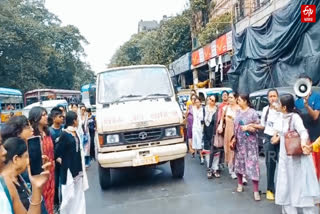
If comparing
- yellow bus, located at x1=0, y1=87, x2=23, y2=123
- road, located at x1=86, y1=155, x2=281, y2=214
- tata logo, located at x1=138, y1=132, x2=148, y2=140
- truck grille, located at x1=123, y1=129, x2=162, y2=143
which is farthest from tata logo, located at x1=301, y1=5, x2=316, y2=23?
yellow bus, located at x1=0, y1=87, x2=23, y2=123

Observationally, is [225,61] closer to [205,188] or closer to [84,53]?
[205,188]

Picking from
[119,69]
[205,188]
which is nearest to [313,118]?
[205,188]

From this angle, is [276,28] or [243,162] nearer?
[243,162]

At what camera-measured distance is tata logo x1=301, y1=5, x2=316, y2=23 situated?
27.6ft

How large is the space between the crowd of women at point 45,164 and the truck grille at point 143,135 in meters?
1.55

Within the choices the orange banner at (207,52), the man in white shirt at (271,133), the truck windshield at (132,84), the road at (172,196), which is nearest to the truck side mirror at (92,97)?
the truck windshield at (132,84)

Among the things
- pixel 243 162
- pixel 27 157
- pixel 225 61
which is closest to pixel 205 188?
pixel 243 162

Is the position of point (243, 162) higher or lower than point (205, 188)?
higher

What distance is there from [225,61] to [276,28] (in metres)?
5.56

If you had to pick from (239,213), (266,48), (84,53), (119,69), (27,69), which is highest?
(84,53)

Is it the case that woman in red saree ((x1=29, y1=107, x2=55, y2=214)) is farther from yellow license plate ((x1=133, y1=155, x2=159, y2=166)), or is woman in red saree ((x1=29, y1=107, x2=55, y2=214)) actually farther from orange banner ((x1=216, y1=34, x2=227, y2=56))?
orange banner ((x1=216, y1=34, x2=227, y2=56))

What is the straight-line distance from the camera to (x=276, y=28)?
10750 mm

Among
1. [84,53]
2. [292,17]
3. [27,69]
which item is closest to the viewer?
[292,17]

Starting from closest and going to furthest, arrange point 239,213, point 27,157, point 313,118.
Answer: point 27,157
point 313,118
point 239,213
